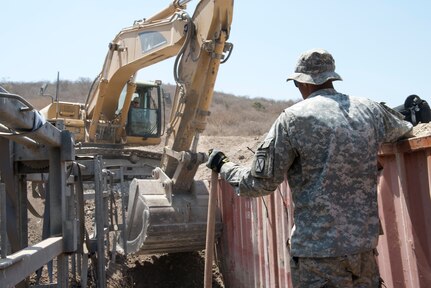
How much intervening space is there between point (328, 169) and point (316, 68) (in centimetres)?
66

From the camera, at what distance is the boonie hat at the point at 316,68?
3.24 metres

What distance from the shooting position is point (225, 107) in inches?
1983

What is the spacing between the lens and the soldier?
9.73ft

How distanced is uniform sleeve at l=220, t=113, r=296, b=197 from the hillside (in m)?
27.9

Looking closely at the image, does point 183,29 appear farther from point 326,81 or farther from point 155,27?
point 326,81

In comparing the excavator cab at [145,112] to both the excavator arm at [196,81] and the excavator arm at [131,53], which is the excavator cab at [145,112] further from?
the excavator arm at [196,81]

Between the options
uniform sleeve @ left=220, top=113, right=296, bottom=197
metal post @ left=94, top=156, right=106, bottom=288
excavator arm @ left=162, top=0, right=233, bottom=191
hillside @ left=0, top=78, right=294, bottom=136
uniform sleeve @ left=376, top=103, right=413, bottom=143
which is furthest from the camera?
hillside @ left=0, top=78, right=294, bottom=136

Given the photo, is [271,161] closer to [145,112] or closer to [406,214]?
[406,214]

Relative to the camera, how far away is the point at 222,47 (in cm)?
689

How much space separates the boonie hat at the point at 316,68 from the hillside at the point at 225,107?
27.9 meters

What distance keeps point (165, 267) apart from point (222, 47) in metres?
3.13

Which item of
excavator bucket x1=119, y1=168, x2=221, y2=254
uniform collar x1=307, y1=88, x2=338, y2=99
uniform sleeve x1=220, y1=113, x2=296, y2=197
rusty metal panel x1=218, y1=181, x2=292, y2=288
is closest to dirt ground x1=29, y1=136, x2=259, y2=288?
excavator bucket x1=119, y1=168, x2=221, y2=254

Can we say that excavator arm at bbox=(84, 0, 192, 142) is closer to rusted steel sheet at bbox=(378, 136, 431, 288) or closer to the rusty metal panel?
the rusty metal panel

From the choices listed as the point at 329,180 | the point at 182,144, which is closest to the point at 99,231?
the point at 182,144
